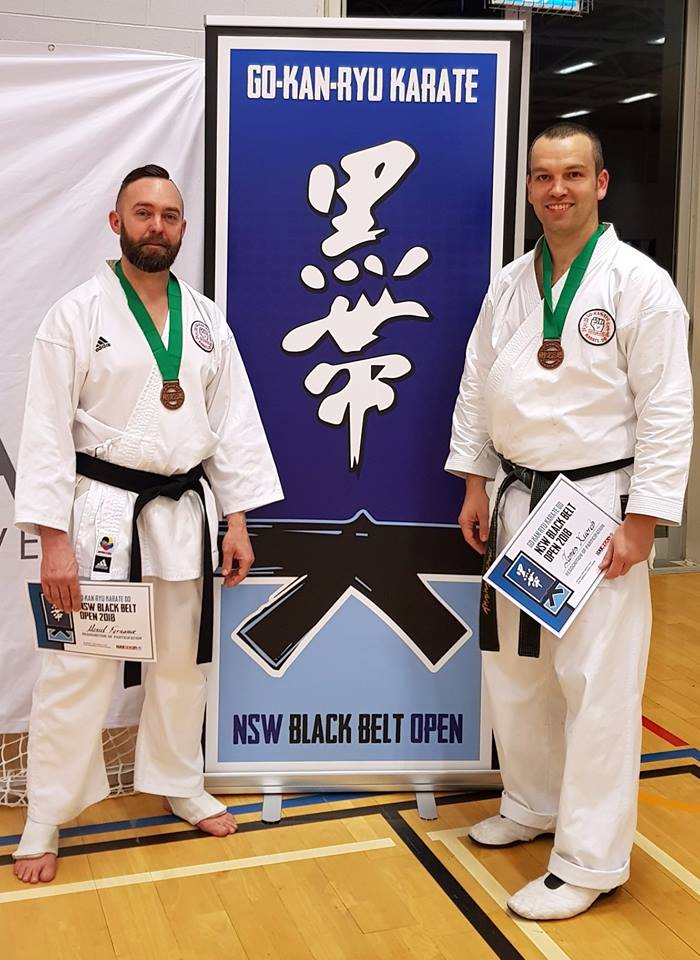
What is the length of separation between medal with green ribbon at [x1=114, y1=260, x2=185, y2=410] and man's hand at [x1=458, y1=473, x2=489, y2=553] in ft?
2.52

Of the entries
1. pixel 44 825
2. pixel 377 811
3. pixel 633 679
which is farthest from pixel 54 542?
pixel 633 679

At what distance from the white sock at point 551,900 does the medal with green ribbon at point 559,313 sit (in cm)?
117

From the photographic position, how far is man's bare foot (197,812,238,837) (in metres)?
2.61

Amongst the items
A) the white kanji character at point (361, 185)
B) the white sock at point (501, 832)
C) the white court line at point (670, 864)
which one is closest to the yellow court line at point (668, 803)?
the white court line at point (670, 864)

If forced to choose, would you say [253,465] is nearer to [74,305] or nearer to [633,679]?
[74,305]

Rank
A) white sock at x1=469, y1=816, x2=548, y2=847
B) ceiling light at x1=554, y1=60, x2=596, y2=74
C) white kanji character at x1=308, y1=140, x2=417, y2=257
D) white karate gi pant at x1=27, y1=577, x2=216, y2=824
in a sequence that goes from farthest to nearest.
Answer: ceiling light at x1=554, y1=60, x2=596, y2=74 < white kanji character at x1=308, y1=140, x2=417, y2=257 < white sock at x1=469, y1=816, x2=548, y2=847 < white karate gi pant at x1=27, y1=577, x2=216, y2=824

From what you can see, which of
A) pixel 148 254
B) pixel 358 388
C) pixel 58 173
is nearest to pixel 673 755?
pixel 358 388

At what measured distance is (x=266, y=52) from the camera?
103 inches

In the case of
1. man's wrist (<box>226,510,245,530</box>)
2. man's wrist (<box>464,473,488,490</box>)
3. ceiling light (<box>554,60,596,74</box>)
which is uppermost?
ceiling light (<box>554,60,596,74</box>)

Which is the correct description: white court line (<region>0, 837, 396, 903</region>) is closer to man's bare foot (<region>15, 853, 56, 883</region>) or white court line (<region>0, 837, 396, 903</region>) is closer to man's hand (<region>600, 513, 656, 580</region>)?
man's bare foot (<region>15, 853, 56, 883</region>)

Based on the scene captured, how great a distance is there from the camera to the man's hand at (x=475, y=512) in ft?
8.52

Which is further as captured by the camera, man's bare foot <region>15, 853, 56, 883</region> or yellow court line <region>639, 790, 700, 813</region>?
yellow court line <region>639, 790, 700, 813</region>

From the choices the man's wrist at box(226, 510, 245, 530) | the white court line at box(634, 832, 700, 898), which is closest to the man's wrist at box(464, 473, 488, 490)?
the man's wrist at box(226, 510, 245, 530)

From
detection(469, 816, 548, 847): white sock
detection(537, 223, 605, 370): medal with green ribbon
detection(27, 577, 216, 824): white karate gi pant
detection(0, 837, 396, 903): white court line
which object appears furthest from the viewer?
detection(469, 816, 548, 847): white sock
